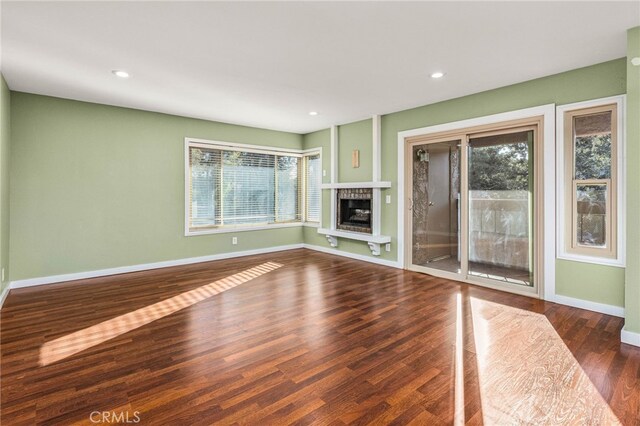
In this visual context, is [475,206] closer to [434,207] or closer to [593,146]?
[434,207]

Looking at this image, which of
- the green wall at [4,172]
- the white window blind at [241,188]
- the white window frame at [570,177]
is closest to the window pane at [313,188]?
the white window blind at [241,188]

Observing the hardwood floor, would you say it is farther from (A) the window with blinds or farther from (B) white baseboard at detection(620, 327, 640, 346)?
(A) the window with blinds

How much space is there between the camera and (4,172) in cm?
373

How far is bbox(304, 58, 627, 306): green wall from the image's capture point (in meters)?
3.23

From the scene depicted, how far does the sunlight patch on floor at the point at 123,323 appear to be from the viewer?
254cm

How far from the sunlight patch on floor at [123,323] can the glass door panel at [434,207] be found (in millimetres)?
2749

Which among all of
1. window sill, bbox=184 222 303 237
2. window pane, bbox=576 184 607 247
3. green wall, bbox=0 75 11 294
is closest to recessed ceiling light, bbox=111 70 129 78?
green wall, bbox=0 75 11 294

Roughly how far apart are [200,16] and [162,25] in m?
0.36

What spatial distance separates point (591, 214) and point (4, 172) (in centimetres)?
646

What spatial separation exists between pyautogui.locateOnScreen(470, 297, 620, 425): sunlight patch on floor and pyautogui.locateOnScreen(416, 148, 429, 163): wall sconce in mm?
2696

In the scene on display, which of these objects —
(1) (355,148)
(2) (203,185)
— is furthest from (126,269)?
(1) (355,148)

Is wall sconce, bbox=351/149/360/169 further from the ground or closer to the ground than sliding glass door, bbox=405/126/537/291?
further from the ground

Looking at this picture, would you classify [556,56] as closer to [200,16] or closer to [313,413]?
[200,16]

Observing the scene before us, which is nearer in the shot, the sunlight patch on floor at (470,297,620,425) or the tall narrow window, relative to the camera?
the sunlight patch on floor at (470,297,620,425)
